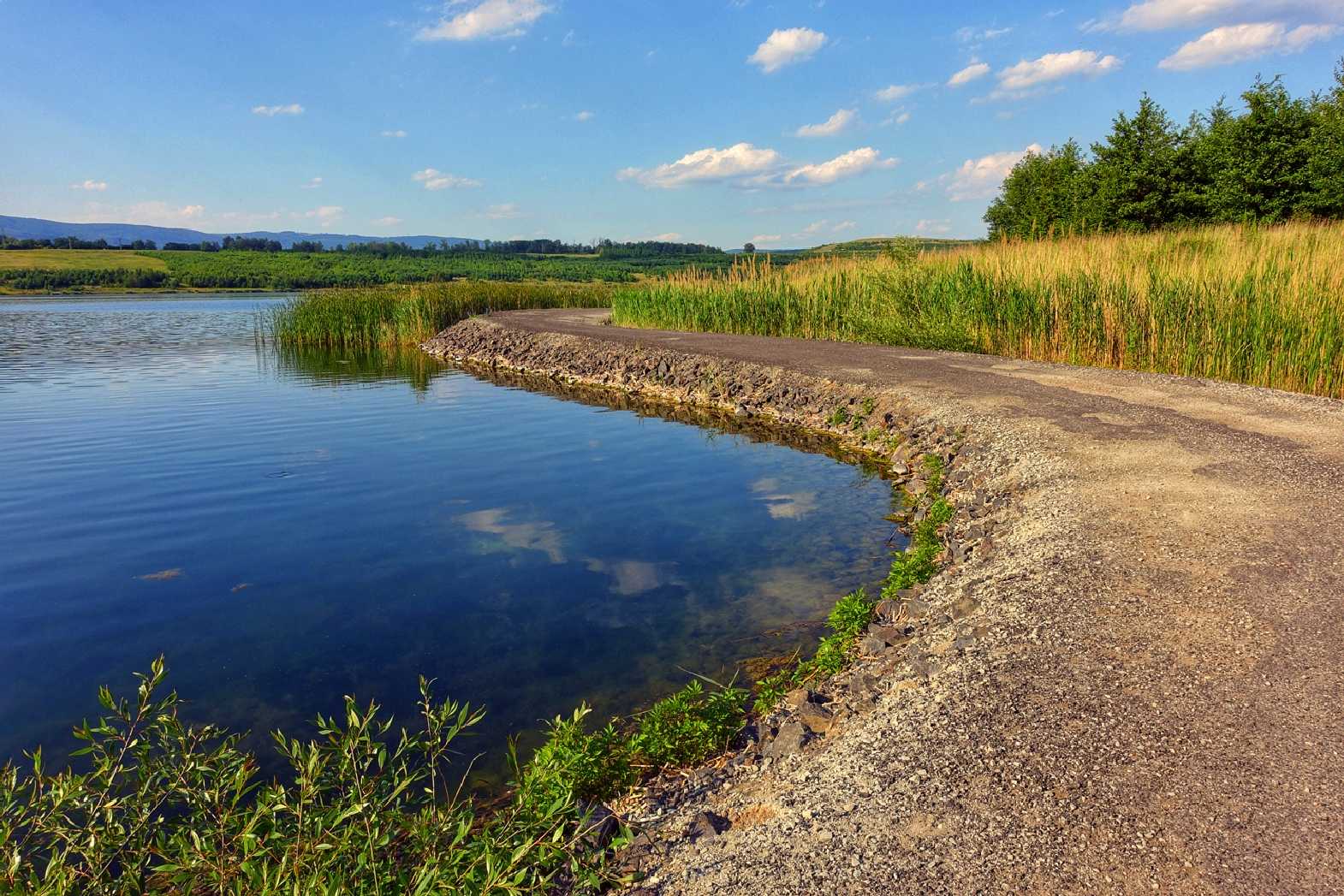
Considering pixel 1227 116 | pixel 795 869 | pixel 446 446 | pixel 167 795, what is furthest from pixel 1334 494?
pixel 1227 116

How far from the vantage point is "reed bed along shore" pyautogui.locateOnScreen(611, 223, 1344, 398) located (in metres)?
10.6

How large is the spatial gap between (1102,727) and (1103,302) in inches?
464

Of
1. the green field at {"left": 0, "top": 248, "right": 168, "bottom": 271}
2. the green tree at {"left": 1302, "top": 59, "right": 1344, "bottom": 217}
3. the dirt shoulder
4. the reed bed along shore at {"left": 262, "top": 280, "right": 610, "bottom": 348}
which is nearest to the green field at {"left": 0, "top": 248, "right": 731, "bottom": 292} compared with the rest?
the green field at {"left": 0, "top": 248, "right": 168, "bottom": 271}

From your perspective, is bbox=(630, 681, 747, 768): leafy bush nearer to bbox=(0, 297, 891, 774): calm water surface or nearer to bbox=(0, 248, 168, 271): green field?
bbox=(0, 297, 891, 774): calm water surface

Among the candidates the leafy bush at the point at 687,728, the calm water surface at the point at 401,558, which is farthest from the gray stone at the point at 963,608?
the leafy bush at the point at 687,728

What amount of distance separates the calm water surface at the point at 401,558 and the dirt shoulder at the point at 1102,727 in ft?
5.65

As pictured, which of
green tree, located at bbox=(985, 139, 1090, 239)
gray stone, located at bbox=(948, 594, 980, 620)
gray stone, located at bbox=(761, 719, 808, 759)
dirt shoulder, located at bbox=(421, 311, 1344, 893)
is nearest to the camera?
dirt shoulder, located at bbox=(421, 311, 1344, 893)

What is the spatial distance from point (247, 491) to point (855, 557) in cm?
789

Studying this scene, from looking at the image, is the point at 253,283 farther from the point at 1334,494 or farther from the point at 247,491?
the point at 1334,494

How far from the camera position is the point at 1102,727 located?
11.0ft

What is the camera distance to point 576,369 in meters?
21.3

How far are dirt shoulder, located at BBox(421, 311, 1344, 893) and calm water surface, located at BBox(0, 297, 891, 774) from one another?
1722mm

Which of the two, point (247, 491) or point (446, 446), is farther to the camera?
point (446, 446)

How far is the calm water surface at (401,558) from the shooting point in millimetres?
5457
